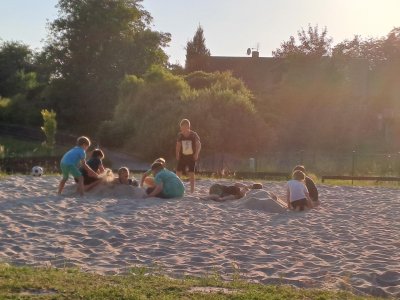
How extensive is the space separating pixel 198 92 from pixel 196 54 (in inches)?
1012

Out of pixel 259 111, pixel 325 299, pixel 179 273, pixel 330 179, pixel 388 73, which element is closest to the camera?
pixel 325 299

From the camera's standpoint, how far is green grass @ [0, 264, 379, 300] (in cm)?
659

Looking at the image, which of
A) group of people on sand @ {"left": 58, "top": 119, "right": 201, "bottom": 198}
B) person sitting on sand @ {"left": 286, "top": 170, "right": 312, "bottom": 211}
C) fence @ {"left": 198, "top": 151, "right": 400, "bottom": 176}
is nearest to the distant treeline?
fence @ {"left": 198, "top": 151, "right": 400, "bottom": 176}

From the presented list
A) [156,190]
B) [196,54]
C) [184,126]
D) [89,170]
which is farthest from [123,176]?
[196,54]

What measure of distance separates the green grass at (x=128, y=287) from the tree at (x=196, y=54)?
58394 millimetres

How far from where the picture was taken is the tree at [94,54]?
5509 cm

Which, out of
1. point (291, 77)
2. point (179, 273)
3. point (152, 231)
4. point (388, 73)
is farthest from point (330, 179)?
point (388, 73)

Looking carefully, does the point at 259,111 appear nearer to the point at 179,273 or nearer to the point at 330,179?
the point at 330,179

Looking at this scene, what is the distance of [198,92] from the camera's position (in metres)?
41.7

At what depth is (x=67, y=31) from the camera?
58312mm

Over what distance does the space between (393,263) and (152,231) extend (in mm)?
3856

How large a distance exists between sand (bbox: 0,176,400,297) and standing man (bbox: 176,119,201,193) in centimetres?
183

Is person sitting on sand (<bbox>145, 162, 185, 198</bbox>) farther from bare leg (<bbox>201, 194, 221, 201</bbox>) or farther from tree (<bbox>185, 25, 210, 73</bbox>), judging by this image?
tree (<bbox>185, 25, 210, 73</bbox>)

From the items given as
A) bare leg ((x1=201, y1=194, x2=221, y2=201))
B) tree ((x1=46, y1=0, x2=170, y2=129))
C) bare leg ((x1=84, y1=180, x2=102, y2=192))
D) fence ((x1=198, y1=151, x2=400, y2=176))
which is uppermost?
tree ((x1=46, y1=0, x2=170, y2=129))
